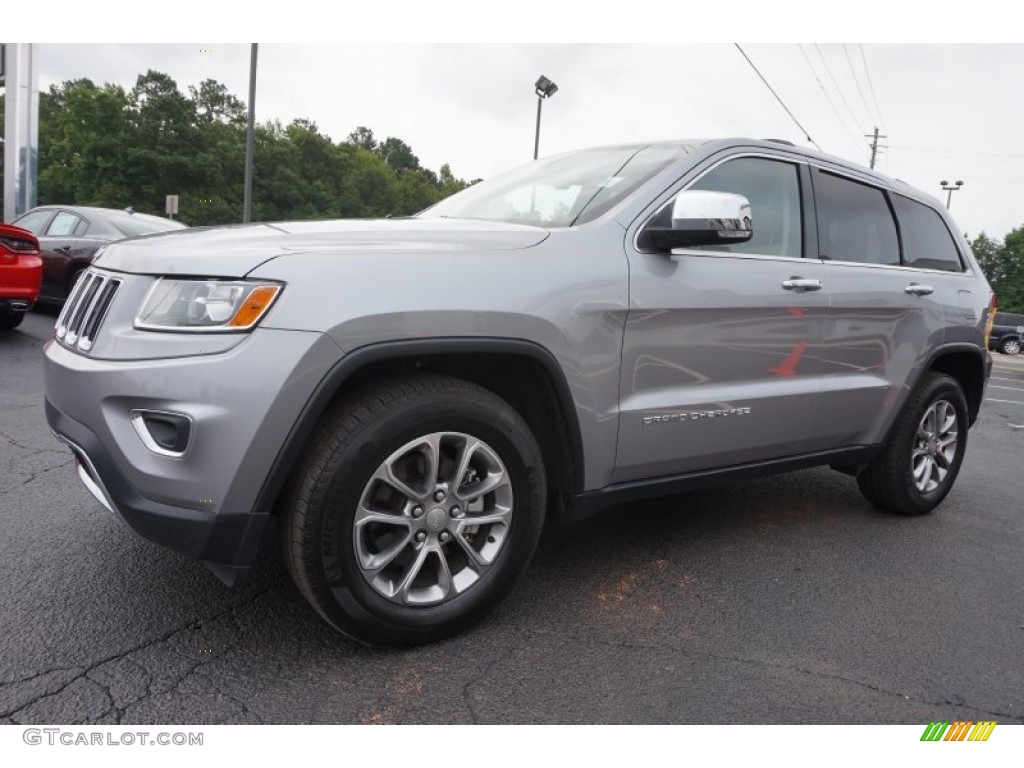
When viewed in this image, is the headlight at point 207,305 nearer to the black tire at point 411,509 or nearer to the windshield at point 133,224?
the black tire at point 411,509

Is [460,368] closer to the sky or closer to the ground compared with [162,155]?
closer to the ground

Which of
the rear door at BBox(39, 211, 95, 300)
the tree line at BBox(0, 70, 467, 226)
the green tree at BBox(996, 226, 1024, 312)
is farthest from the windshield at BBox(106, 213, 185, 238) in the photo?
the green tree at BBox(996, 226, 1024, 312)

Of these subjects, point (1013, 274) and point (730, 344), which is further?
point (1013, 274)

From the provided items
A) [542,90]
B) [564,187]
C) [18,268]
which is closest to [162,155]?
[542,90]

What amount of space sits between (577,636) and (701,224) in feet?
4.79

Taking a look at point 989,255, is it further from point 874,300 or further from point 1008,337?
point 874,300

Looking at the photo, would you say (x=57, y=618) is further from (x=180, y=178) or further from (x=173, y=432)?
(x=180, y=178)

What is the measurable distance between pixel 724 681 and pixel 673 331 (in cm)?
119

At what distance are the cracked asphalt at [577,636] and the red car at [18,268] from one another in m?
4.15

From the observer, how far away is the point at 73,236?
8.88 meters

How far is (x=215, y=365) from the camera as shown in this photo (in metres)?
2.10

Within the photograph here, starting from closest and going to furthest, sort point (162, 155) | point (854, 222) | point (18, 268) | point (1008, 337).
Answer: point (854, 222), point (18, 268), point (1008, 337), point (162, 155)

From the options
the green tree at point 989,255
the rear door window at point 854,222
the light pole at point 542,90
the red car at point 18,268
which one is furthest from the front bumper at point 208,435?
the green tree at point 989,255

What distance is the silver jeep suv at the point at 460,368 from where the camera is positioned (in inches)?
84.7
